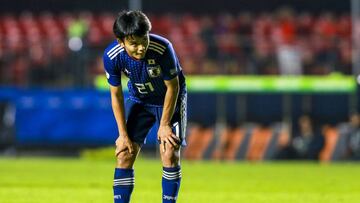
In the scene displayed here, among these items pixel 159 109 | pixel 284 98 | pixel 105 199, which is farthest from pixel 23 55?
pixel 159 109

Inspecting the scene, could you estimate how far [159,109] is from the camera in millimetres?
10352

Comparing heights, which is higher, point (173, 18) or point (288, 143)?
point (173, 18)

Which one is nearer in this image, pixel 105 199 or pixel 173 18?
pixel 105 199

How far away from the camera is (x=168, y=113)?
391 inches

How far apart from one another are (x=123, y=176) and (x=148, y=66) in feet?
3.55

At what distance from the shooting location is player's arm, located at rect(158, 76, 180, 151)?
9.88 meters

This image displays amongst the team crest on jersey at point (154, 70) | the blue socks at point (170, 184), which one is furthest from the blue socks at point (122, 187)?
the team crest on jersey at point (154, 70)

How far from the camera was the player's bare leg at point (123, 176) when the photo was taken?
32.9ft

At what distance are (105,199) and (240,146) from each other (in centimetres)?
1441

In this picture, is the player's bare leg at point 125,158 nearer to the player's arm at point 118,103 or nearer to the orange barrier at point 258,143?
the player's arm at point 118,103

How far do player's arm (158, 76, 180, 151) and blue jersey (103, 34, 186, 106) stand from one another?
85 mm

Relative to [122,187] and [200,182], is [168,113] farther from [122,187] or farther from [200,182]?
[200,182]

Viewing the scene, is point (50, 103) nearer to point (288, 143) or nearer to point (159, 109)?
point (288, 143)

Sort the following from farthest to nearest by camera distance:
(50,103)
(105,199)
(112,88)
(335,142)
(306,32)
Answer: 1. (306,32)
2. (50,103)
3. (335,142)
4. (105,199)
5. (112,88)
